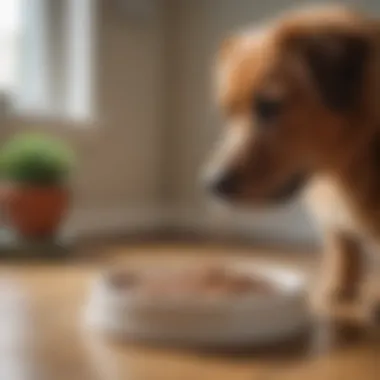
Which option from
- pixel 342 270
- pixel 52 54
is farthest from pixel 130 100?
pixel 342 270

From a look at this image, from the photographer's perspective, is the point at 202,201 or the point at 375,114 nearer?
the point at 375,114

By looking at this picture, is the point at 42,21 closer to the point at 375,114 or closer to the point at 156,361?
the point at 375,114

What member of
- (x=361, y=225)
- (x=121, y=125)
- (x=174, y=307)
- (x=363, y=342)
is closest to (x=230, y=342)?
(x=174, y=307)

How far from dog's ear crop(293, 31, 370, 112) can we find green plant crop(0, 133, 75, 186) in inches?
35.5

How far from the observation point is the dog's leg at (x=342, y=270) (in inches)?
72.7

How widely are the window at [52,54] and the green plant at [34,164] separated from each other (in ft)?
1.53

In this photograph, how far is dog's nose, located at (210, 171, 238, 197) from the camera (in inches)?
66.2

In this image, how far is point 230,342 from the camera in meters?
1.42

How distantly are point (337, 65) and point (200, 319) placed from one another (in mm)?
546

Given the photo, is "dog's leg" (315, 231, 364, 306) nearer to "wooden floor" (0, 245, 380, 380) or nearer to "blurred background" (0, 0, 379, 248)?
"wooden floor" (0, 245, 380, 380)

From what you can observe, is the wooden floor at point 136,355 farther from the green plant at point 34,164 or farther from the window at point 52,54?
the window at point 52,54

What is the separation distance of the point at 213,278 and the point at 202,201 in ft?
5.14

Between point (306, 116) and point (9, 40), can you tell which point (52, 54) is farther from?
point (306, 116)

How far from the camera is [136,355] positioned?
A: 1353 millimetres
